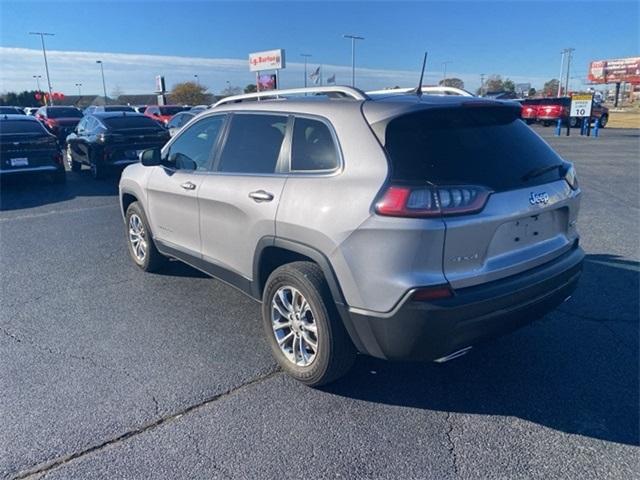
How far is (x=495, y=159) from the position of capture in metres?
2.92

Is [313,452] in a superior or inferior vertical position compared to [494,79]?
inferior

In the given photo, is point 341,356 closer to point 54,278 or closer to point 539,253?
point 539,253

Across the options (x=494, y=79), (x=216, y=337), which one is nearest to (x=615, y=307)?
(x=216, y=337)

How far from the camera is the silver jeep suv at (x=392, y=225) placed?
262cm

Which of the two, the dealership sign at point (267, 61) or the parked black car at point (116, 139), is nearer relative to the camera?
the parked black car at point (116, 139)

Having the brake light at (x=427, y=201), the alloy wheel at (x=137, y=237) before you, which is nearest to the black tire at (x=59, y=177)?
the alloy wheel at (x=137, y=237)

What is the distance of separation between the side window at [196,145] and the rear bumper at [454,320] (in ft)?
7.25

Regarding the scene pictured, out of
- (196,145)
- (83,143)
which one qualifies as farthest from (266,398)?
(83,143)

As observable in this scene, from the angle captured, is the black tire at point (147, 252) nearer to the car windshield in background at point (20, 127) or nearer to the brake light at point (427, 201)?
the brake light at point (427, 201)

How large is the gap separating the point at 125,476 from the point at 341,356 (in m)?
1.32

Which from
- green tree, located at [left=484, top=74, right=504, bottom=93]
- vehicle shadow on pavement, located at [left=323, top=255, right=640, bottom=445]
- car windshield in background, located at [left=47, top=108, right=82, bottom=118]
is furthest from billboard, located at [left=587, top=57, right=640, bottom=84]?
vehicle shadow on pavement, located at [left=323, top=255, right=640, bottom=445]

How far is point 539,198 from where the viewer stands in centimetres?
298

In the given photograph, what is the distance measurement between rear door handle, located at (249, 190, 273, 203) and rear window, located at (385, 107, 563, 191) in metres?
0.94

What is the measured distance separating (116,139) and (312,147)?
972 cm
